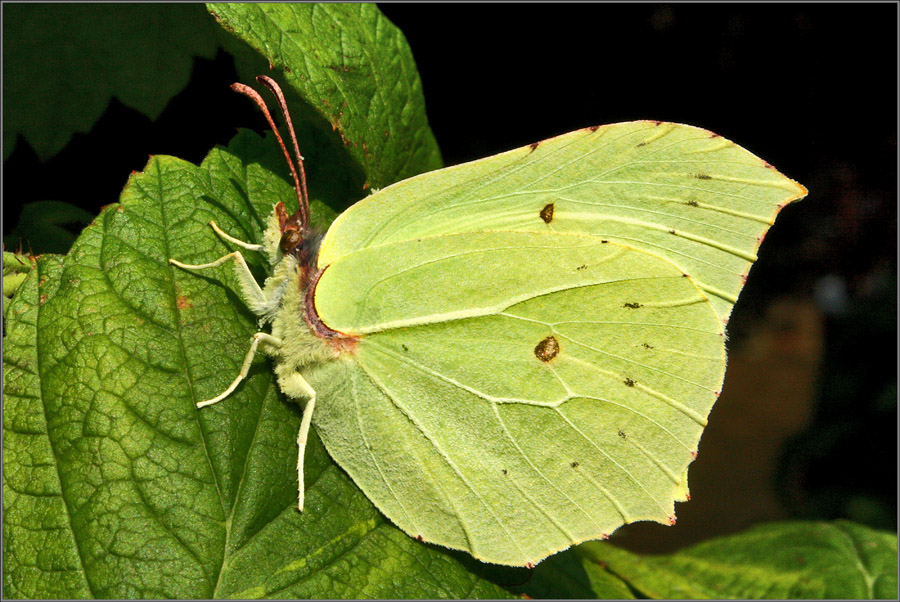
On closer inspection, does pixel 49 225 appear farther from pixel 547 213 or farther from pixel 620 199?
pixel 620 199

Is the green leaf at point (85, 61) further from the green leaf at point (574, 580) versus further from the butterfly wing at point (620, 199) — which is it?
the green leaf at point (574, 580)

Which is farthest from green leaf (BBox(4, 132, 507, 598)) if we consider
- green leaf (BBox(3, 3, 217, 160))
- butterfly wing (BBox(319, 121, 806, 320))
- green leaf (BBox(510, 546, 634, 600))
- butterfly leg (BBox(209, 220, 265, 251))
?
green leaf (BBox(3, 3, 217, 160))

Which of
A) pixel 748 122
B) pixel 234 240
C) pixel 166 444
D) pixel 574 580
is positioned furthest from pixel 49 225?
pixel 748 122

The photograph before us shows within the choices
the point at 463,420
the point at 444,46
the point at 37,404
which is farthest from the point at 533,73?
the point at 37,404

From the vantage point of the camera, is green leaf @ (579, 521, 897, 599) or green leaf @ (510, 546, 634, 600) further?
green leaf @ (579, 521, 897, 599)

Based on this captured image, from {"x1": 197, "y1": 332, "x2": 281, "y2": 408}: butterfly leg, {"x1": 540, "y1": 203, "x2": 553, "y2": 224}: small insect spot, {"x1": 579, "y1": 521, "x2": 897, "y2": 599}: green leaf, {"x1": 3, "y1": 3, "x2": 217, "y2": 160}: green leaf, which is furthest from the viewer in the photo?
{"x1": 579, "y1": 521, "x2": 897, "y2": 599}: green leaf

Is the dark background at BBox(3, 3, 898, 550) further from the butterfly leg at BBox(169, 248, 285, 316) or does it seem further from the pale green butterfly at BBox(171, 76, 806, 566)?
the pale green butterfly at BBox(171, 76, 806, 566)

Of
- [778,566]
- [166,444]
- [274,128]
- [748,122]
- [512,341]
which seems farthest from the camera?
A: [748,122]
